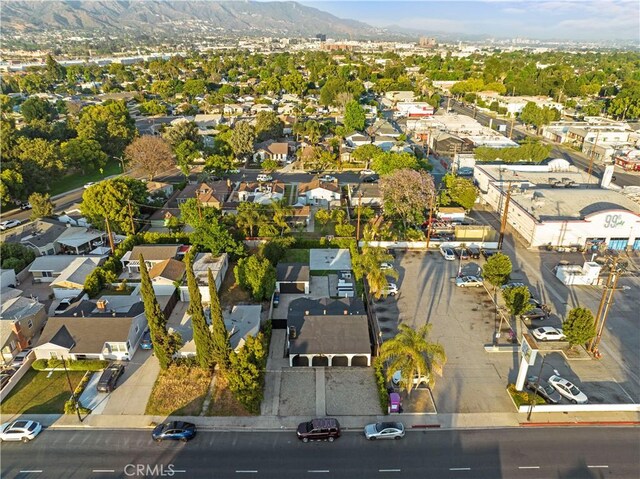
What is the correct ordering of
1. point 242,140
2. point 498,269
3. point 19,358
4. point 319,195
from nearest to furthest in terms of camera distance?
point 19,358
point 498,269
point 319,195
point 242,140

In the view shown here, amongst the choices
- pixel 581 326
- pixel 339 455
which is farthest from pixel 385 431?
pixel 581 326

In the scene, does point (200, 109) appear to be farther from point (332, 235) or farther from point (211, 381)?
point (211, 381)

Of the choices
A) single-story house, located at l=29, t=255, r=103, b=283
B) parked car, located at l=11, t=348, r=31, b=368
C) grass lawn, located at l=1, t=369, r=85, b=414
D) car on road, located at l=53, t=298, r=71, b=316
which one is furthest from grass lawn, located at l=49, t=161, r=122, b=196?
grass lawn, located at l=1, t=369, r=85, b=414

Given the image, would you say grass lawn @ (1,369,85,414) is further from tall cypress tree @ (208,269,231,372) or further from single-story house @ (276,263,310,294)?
single-story house @ (276,263,310,294)

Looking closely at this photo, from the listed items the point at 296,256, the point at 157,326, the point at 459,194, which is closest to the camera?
the point at 157,326

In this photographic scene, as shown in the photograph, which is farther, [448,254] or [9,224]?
[9,224]

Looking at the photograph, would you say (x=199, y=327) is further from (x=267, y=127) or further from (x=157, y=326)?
(x=267, y=127)

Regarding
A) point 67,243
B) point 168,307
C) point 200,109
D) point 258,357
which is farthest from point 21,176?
point 200,109
